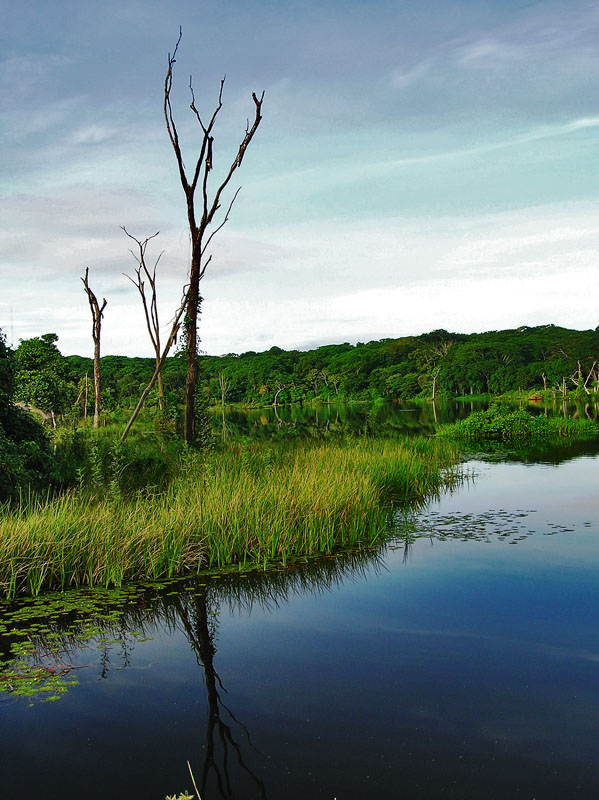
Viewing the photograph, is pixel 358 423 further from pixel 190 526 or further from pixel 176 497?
pixel 190 526

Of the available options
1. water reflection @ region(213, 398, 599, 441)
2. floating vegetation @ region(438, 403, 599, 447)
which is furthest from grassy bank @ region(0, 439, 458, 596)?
floating vegetation @ region(438, 403, 599, 447)

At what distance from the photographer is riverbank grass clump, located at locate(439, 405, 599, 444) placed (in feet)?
99.7

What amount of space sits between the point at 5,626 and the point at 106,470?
22.6ft

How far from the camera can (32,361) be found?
38656 millimetres

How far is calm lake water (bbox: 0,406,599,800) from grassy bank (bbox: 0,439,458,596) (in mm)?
556

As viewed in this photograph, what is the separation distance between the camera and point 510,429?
31.0m

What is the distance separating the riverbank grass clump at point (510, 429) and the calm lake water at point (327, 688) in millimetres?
21884

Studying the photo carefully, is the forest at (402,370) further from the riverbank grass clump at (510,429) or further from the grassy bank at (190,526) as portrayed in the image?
the grassy bank at (190,526)

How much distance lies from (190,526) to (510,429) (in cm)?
2479

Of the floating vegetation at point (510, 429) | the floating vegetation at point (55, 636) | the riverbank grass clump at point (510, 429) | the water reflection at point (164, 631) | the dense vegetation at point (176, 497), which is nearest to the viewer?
the water reflection at point (164, 631)

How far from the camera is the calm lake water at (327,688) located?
4121mm

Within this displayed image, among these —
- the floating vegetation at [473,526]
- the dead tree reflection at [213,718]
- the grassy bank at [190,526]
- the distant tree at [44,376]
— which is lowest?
the dead tree reflection at [213,718]

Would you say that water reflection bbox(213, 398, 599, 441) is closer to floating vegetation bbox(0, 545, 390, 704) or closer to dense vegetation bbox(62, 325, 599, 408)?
floating vegetation bbox(0, 545, 390, 704)

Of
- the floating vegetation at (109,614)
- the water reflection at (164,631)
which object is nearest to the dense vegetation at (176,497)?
the floating vegetation at (109,614)
